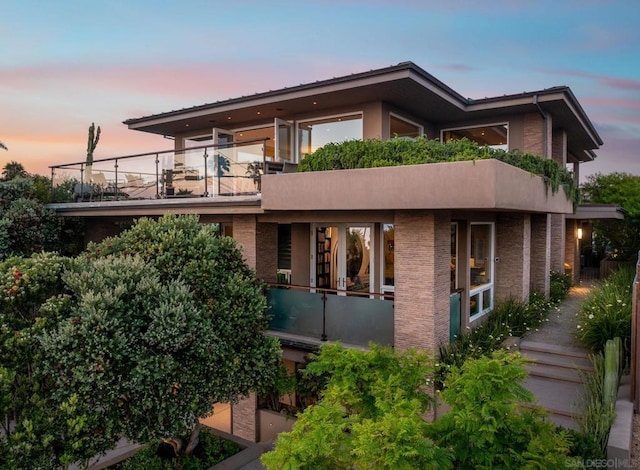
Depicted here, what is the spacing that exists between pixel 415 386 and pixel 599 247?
25559 millimetres

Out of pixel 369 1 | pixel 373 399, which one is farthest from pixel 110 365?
pixel 369 1

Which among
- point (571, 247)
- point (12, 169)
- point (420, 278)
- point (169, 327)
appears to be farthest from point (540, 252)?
point (12, 169)

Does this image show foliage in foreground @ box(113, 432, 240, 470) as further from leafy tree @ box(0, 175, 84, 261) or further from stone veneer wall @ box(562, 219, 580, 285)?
stone veneer wall @ box(562, 219, 580, 285)

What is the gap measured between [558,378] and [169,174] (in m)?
10.8

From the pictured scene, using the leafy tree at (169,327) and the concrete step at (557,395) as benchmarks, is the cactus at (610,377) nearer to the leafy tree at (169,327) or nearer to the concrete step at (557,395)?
the concrete step at (557,395)

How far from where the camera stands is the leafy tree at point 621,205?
73.6 feet

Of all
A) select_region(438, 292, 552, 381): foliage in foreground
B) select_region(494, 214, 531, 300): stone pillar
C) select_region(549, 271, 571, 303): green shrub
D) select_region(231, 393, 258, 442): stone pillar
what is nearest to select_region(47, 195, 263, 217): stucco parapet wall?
select_region(231, 393, 258, 442): stone pillar

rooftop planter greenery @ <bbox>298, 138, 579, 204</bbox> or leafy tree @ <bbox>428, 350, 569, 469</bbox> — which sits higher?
rooftop planter greenery @ <bbox>298, 138, 579, 204</bbox>

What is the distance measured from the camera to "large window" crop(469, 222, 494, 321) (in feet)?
39.5

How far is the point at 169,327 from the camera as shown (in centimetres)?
619

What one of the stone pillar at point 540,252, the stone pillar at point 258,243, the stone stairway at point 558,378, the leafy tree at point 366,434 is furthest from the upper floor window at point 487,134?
the leafy tree at point 366,434

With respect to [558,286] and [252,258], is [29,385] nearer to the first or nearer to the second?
[252,258]

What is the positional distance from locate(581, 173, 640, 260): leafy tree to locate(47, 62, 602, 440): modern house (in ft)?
22.3

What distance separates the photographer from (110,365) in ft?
19.2
